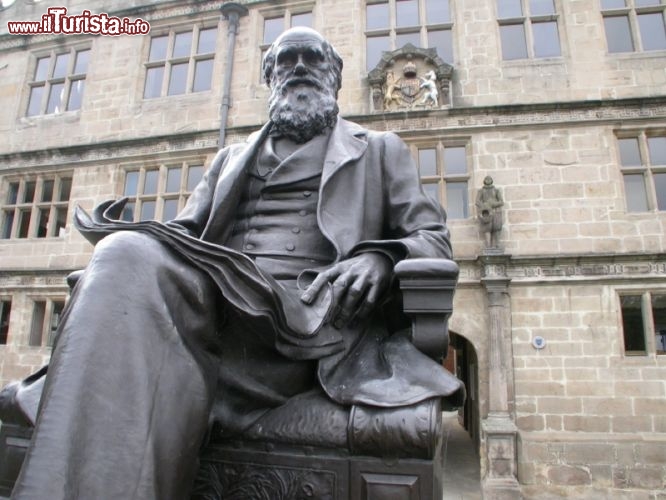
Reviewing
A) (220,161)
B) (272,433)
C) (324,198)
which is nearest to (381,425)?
(272,433)

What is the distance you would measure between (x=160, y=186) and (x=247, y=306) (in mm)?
9081

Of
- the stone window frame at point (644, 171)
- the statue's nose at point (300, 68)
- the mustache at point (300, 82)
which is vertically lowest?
the mustache at point (300, 82)

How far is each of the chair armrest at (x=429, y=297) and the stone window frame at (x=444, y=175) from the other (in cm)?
696

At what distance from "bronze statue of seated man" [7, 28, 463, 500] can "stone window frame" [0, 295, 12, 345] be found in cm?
1015

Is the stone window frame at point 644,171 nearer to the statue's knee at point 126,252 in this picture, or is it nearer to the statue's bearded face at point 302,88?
the statue's bearded face at point 302,88

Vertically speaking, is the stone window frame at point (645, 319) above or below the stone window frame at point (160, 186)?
below

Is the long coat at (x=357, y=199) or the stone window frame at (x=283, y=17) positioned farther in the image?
the stone window frame at (x=283, y=17)

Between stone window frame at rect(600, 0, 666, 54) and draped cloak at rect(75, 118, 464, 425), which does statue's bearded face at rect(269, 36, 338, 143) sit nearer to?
draped cloak at rect(75, 118, 464, 425)

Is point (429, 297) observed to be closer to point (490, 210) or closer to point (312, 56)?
point (312, 56)

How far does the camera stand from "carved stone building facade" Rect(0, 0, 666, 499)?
7.10 meters

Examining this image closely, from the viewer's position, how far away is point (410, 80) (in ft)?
28.8

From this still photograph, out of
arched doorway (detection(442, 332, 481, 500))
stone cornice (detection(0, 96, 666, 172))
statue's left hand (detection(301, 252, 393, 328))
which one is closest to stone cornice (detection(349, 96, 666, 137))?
stone cornice (detection(0, 96, 666, 172))

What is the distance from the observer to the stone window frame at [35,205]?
1038cm

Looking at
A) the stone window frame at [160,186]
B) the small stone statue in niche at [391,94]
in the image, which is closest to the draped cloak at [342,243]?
the small stone statue in niche at [391,94]
